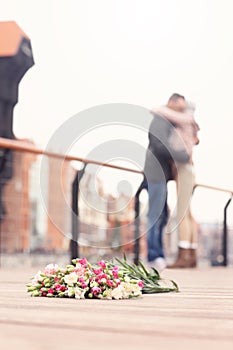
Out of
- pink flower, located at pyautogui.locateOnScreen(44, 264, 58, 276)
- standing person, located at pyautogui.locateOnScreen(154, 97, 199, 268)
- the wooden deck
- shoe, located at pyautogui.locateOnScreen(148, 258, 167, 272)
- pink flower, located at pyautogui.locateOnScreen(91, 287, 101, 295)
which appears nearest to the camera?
the wooden deck

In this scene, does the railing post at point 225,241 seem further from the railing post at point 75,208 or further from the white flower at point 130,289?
the white flower at point 130,289

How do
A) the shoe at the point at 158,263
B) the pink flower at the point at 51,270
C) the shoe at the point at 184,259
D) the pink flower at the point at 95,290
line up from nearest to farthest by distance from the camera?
the pink flower at the point at 95,290
the pink flower at the point at 51,270
the shoe at the point at 158,263
the shoe at the point at 184,259

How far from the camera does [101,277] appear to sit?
1.85 metres

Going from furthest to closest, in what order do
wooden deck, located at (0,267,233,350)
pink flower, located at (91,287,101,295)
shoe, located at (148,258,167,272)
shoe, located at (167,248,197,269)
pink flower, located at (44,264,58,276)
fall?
1. shoe, located at (167,248,197,269)
2. shoe, located at (148,258,167,272)
3. pink flower, located at (44,264,58,276)
4. pink flower, located at (91,287,101,295)
5. wooden deck, located at (0,267,233,350)

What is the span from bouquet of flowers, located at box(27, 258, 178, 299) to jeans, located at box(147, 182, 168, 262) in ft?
6.58

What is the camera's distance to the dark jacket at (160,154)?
4.01m

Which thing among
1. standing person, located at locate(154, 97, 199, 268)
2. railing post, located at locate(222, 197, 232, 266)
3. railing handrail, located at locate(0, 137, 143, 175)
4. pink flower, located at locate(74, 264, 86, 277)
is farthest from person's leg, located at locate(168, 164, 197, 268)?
pink flower, located at locate(74, 264, 86, 277)

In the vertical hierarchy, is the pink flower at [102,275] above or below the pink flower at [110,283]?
above

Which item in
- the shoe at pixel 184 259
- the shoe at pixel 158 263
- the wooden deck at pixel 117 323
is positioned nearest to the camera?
the wooden deck at pixel 117 323

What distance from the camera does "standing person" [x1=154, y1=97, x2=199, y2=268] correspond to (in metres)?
4.12

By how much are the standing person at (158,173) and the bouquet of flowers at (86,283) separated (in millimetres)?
2015

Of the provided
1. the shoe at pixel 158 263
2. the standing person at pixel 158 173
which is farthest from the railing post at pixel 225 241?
the shoe at pixel 158 263

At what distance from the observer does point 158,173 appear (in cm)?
Answer: 411

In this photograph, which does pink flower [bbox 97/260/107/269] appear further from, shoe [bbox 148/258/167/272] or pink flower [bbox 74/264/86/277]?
shoe [bbox 148/258/167/272]
